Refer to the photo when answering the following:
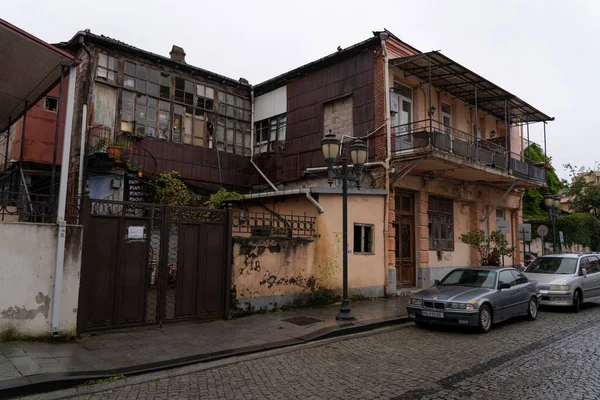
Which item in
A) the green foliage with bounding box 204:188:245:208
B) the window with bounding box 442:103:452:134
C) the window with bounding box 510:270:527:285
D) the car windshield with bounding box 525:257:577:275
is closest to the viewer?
the window with bounding box 510:270:527:285

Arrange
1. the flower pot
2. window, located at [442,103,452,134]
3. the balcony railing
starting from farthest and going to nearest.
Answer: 1. window, located at [442,103,452,134]
2. the flower pot
3. the balcony railing

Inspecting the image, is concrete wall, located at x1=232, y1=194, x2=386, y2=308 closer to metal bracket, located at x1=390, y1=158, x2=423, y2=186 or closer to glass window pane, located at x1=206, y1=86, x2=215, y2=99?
metal bracket, located at x1=390, y1=158, x2=423, y2=186

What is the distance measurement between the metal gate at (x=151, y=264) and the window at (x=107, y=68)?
339 inches

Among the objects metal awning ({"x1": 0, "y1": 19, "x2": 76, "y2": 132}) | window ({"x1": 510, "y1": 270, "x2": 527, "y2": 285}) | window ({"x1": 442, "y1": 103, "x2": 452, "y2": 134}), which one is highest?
window ({"x1": 442, "y1": 103, "x2": 452, "y2": 134})

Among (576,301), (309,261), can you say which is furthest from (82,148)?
(576,301)

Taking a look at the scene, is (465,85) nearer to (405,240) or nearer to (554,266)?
(405,240)

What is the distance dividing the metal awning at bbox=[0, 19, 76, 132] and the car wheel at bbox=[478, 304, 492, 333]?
31.9 feet

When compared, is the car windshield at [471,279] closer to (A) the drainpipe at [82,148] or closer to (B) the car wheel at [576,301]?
(B) the car wheel at [576,301]

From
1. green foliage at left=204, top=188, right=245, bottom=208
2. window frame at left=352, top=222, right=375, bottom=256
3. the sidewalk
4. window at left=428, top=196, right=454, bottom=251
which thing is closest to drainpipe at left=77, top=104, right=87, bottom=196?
green foliage at left=204, top=188, right=245, bottom=208

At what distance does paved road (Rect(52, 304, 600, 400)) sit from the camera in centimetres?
543

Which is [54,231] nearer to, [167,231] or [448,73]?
[167,231]

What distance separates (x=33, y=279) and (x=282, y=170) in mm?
12196

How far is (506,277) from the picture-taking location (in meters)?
10.4

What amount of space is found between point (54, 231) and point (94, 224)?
30.1 inches
